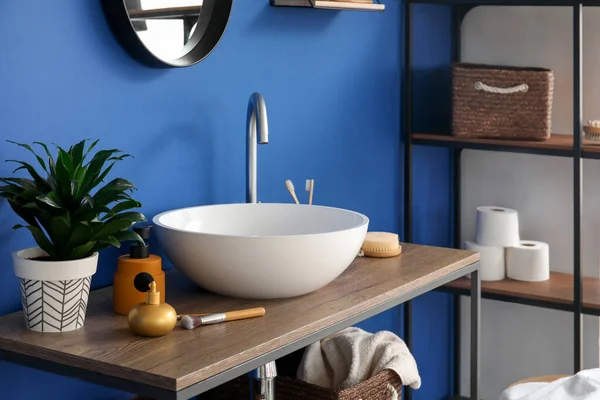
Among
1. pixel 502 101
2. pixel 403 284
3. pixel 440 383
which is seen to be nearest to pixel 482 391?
pixel 440 383

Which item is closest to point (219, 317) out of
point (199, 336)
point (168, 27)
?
point (199, 336)

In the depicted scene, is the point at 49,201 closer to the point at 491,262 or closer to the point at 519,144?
the point at 519,144

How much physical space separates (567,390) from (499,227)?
1118mm

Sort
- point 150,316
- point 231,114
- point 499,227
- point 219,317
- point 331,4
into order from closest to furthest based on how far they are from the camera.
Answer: point 150,316 → point 219,317 → point 231,114 → point 331,4 → point 499,227

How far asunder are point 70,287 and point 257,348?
375 millimetres

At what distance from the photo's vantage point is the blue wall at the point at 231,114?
2.01 m

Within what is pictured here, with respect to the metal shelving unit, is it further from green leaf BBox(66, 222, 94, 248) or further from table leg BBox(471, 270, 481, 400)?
green leaf BBox(66, 222, 94, 248)

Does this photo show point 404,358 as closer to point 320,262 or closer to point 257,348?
point 320,262

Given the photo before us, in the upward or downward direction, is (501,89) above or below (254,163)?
above

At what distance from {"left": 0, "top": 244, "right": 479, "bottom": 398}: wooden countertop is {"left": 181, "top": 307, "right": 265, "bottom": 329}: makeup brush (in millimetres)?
12

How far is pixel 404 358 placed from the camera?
2.46 m

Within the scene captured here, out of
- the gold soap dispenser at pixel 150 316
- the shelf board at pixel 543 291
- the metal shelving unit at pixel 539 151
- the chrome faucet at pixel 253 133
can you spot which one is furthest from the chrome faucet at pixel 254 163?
the shelf board at pixel 543 291

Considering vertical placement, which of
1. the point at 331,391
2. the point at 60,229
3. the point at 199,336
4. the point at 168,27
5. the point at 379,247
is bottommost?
the point at 331,391

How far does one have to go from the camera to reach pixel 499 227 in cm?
329
